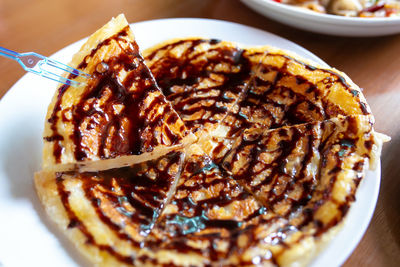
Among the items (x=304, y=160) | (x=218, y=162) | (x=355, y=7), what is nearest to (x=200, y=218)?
(x=218, y=162)

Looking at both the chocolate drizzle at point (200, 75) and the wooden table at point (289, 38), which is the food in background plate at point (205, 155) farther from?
the wooden table at point (289, 38)

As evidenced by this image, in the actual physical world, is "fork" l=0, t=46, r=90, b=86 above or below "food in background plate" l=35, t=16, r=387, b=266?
above

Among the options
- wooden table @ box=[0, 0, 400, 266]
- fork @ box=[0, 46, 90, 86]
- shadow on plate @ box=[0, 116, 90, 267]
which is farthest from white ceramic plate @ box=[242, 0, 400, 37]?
shadow on plate @ box=[0, 116, 90, 267]

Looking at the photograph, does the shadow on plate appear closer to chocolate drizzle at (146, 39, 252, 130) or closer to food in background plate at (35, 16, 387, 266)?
food in background plate at (35, 16, 387, 266)

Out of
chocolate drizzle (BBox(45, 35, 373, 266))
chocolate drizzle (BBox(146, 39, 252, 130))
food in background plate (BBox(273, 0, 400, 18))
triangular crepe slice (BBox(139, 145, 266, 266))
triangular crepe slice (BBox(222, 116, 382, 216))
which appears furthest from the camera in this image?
food in background plate (BBox(273, 0, 400, 18))

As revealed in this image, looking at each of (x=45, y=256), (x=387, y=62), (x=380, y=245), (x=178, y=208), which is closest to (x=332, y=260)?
(x=380, y=245)

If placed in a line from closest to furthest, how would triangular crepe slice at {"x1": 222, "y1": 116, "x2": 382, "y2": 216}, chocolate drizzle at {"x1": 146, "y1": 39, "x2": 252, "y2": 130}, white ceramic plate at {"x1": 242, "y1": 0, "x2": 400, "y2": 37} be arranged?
triangular crepe slice at {"x1": 222, "y1": 116, "x2": 382, "y2": 216} → chocolate drizzle at {"x1": 146, "y1": 39, "x2": 252, "y2": 130} → white ceramic plate at {"x1": 242, "y1": 0, "x2": 400, "y2": 37}

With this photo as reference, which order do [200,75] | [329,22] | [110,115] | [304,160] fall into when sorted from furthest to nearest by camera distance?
[329,22] < [200,75] < [110,115] < [304,160]

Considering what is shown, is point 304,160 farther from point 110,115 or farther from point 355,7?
point 355,7

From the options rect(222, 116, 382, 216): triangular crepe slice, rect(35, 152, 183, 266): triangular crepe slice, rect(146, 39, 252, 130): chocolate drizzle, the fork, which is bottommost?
rect(222, 116, 382, 216): triangular crepe slice
